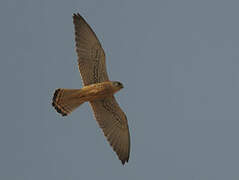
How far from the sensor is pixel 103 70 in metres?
12.0

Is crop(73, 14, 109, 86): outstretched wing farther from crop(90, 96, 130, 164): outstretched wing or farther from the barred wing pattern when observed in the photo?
crop(90, 96, 130, 164): outstretched wing

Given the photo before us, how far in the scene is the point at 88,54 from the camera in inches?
470

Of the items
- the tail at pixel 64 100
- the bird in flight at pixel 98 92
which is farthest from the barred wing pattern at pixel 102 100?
the tail at pixel 64 100

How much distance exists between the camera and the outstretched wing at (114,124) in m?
11.6

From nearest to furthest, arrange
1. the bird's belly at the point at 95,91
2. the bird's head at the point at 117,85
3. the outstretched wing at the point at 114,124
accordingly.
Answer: the bird's belly at the point at 95,91
the bird's head at the point at 117,85
the outstretched wing at the point at 114,124

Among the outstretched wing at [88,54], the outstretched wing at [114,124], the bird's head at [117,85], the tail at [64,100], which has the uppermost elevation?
the outstretched wing at [88,54]

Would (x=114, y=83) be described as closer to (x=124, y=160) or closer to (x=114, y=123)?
(x=114, y=123)

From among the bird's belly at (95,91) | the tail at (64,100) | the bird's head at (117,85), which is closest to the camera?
the tail at (64,100)

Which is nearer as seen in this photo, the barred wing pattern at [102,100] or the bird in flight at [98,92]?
the bird in flight at [98,92]

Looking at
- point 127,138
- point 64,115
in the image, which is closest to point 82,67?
point 64,115

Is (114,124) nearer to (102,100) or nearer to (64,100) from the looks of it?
(102,100)

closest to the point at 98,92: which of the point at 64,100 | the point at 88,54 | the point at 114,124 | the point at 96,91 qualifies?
the point at 96,91

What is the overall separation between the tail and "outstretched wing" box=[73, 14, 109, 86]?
2.17 feet

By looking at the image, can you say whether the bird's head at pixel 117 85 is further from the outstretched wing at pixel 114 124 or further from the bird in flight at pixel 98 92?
the outstretched wing at pixel 114 124
